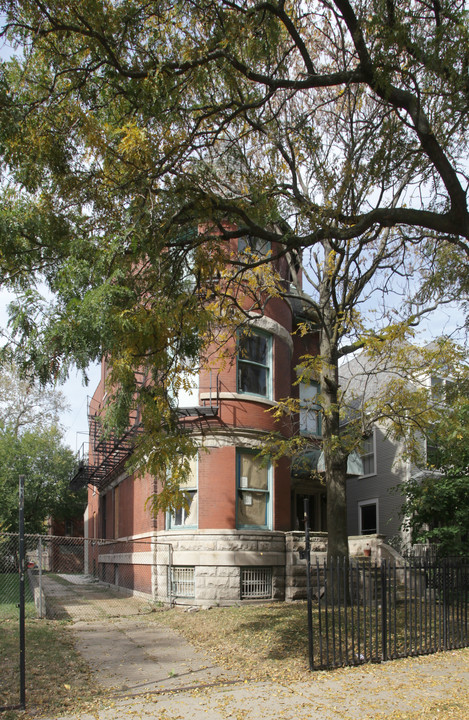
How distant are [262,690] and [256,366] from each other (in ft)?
33.5

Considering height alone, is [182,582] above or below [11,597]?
above

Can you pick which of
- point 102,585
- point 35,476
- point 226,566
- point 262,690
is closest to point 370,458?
point 226,566

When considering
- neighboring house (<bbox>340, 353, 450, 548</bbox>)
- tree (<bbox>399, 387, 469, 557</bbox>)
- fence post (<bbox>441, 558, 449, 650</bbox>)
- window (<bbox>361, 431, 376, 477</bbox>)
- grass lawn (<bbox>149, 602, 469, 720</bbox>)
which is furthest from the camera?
window (<bbox>361, 431, 376, 477</bbox>)

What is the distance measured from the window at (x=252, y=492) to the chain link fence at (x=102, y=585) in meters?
2.17

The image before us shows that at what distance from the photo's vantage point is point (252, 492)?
1650 cm

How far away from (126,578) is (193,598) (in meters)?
5.98

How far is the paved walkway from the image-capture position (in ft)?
23.1

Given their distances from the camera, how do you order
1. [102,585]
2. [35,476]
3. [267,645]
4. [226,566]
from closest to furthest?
[267,645]
[226,566]
[102,585]
[35,476]

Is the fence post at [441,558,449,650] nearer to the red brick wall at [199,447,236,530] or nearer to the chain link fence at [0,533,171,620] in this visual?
the red brick wall at [199,447,236,530]

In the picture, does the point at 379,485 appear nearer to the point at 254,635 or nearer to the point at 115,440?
the point at 115,440

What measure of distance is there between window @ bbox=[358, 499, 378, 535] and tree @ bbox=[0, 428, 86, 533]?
13840mm

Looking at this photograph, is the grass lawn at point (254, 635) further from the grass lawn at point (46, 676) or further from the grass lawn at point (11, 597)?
the grass lawn at point (11, 597)

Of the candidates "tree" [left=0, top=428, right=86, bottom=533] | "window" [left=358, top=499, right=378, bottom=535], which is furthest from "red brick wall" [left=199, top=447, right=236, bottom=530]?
"tree" [left=0, top=428, right=86, bottom=533]

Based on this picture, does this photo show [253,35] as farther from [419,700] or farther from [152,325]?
[419,700]
